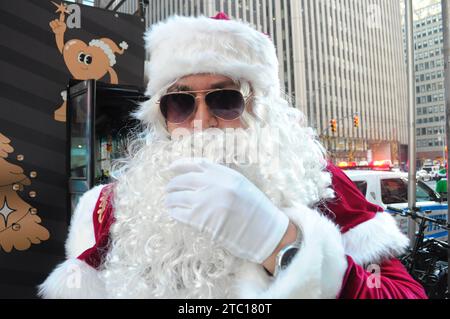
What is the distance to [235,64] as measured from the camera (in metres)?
1.23

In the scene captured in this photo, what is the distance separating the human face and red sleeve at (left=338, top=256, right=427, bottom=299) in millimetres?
593

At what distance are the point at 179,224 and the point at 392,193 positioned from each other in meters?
5.61

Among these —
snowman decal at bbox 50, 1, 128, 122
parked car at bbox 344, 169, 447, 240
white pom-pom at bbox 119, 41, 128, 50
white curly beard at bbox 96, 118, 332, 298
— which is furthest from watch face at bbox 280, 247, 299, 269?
parked car at bbox 344, 169, 447, 240

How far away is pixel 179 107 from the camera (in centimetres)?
117

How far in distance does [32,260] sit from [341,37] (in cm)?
6830

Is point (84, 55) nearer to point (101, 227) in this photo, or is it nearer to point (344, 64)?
point (101, 227)

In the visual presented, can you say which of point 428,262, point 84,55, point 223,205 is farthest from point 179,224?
point 428,262

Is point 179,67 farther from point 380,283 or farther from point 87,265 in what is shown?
point 380,283

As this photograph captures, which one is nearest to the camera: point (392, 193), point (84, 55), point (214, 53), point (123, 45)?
point (214, 53)

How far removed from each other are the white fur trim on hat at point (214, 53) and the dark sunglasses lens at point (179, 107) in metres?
0.11

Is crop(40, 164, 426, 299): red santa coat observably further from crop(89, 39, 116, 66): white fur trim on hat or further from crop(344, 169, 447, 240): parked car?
crop(344, 169, 447, 240): parked car

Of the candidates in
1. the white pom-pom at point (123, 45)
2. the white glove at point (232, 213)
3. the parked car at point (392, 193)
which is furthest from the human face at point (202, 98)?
the parked car at point (392, 193)

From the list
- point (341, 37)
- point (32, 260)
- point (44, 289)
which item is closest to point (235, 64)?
point (44, 289)

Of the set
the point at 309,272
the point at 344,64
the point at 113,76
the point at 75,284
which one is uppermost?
the point at 344,64
